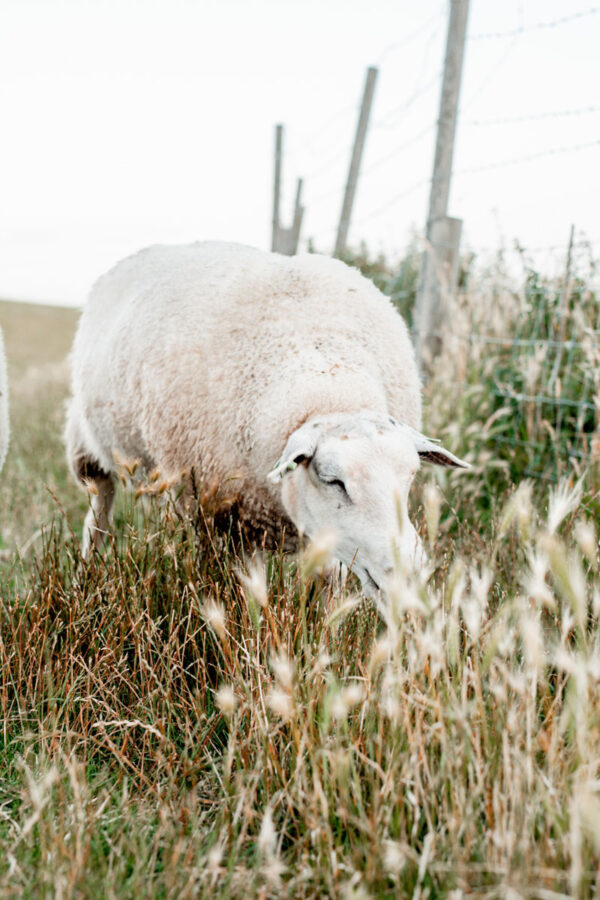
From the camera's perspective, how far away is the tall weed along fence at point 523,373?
4.59m

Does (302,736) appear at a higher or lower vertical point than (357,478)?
lower

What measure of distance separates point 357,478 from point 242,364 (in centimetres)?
95

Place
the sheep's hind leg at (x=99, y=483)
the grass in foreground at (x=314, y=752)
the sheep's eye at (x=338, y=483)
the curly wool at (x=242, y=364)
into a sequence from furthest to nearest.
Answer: the sheep's hind leg at (x=99, y=483)
the curly wool at (x=242, y=364)
the sheep's eye at (x=338, y=483)
the grass in foreground at (x=314, y=752)

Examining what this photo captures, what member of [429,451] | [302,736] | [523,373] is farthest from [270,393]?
[523,373]

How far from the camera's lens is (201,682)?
82.5 inches

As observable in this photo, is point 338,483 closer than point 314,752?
No

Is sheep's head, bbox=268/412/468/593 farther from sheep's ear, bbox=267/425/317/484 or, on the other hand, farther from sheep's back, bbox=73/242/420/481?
sheep's back, bbox=73/242/420/481

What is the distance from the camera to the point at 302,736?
5.13 ft

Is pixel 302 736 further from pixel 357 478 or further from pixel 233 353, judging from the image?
pixel 233 353

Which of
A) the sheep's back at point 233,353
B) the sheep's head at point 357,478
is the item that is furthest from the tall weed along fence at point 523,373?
the sheep's head at point 357,478

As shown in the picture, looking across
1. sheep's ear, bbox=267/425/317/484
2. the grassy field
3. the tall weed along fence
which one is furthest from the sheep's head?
the tall weed along fence

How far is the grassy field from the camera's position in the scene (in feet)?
4.08

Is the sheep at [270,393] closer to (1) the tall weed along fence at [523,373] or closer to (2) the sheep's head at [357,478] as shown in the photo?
(2) the sheep's head at [357,478]

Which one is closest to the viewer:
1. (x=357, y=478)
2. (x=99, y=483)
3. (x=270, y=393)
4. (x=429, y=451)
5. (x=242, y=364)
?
(x=357, y=478)
